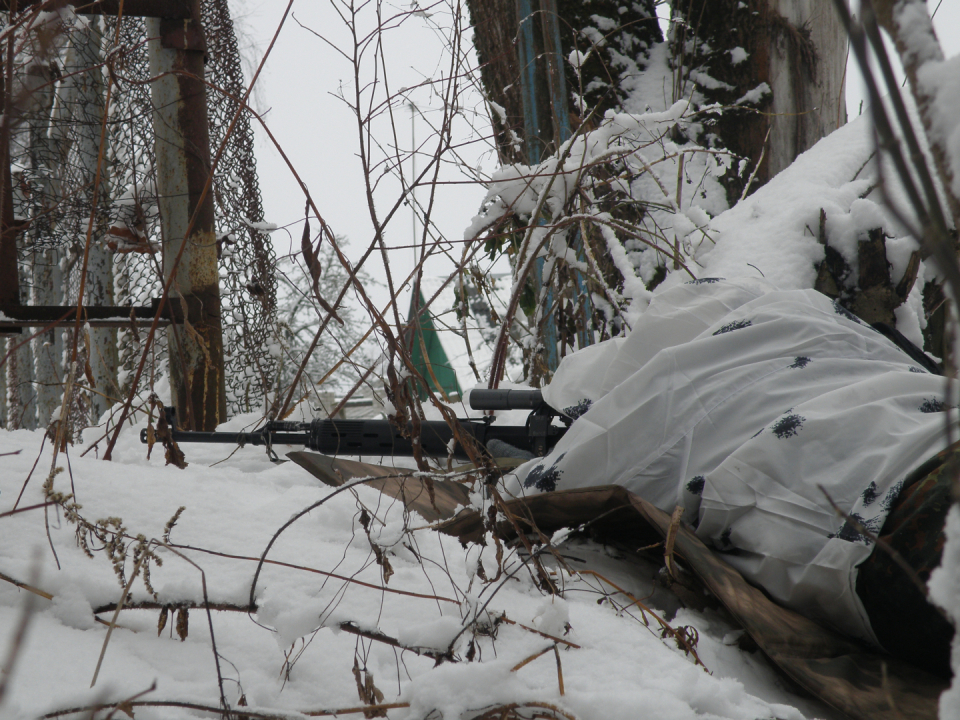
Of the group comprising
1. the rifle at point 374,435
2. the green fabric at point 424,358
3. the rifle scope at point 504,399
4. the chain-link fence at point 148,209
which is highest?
the chain-link fence at point 148,209

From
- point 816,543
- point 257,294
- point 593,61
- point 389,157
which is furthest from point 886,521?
point 593,61

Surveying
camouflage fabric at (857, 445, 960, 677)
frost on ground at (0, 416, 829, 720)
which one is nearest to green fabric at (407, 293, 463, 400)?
frost on ground at (0, 416, 829, 720)

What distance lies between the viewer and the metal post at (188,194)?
8.32ft

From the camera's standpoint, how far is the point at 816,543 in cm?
117

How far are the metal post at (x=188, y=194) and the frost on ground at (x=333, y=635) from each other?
4.40ft

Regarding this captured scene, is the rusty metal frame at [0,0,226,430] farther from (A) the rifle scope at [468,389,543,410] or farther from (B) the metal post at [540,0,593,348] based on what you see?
(B) the metal post at [540,0,593,348]

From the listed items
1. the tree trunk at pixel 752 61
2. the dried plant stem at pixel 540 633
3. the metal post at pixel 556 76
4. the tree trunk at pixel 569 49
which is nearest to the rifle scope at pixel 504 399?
the dried plant stem at pixel 540 633

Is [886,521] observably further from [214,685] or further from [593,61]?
[593,61]

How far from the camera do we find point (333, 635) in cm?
98

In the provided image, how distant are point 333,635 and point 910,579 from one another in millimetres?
920

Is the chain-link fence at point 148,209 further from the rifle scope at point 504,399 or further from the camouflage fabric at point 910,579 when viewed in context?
the camouflage fabric at point 910,579

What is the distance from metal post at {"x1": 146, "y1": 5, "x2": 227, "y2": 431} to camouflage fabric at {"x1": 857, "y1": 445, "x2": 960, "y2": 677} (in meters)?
2.24

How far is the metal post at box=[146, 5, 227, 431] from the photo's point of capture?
8.32 feet

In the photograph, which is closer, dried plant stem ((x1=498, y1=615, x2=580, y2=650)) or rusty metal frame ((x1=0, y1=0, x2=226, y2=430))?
dried plant stem ((x1=498, y1=615, x2=580, y2=650))
